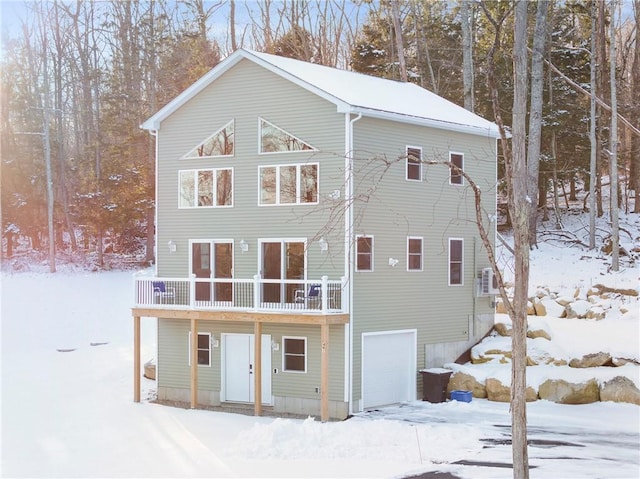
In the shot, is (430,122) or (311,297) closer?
(311,297)

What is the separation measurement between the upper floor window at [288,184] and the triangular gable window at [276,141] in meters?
0.49

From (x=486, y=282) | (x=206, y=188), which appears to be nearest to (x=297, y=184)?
(x=206, y=188)

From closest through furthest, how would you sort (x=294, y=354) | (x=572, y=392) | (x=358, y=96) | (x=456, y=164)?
(x=572, y=392) → (x=294, y=354) → (x=358, y=96) → (x=456, y=164)

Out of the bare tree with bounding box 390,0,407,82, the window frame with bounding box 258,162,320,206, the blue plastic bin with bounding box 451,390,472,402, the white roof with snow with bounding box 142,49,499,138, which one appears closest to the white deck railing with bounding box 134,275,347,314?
the window frame with bounding box 258,162,320,206

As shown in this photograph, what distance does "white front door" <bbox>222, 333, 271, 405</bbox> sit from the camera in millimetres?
24016

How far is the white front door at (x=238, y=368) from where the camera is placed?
24.0m

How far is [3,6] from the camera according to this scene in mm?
46875

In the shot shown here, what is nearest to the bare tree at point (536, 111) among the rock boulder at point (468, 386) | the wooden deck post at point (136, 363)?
the rock boulder at point (468, 386)

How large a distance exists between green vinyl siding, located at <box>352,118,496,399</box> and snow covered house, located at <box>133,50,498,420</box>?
5 cm

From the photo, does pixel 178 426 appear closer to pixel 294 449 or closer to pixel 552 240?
pixel 294 449

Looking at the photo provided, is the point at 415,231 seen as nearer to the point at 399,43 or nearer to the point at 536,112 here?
the point at 536,112

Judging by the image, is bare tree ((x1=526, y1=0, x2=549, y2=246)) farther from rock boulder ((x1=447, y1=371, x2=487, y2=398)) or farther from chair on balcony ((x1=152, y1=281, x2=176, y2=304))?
chair on balcony ((x1=152, y1=281, x2=176, y2=304))

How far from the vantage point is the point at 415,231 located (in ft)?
79.2

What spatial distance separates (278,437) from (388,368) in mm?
5800
